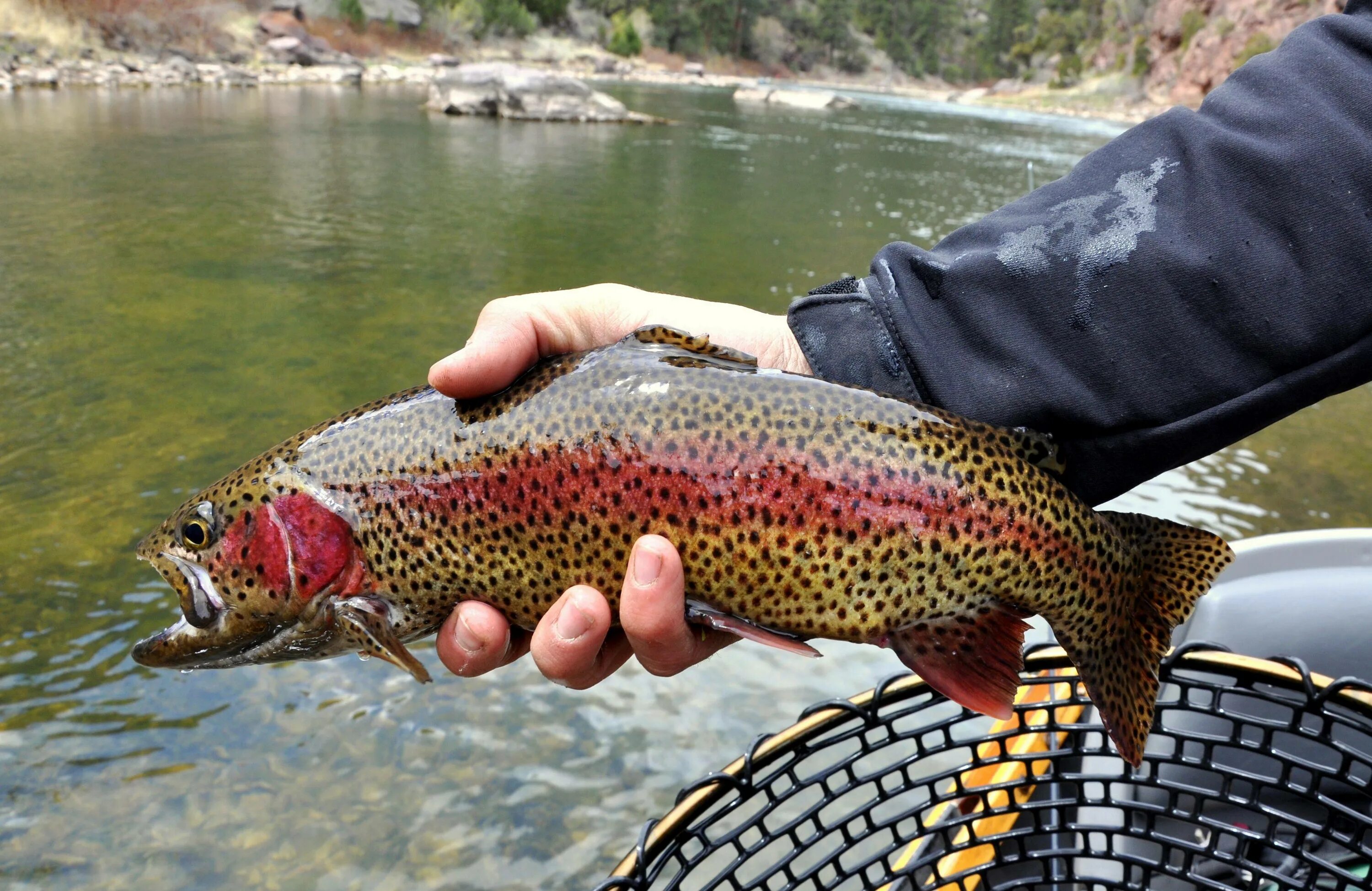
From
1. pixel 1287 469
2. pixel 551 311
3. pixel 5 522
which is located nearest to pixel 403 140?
pixel 5 522

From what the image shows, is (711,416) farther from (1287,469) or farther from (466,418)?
(1287,469)

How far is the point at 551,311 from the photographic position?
3.05m

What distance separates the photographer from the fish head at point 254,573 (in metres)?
2.61

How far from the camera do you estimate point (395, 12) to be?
69.1 meters

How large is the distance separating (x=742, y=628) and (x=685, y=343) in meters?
0.74

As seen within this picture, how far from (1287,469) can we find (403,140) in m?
25.1

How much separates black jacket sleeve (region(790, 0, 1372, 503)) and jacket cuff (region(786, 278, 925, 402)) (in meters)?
0.01

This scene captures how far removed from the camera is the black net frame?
2.48 meters

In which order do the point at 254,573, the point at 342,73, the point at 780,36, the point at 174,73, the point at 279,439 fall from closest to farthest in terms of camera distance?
the point at 254,573 < the point at 279,439 < the point at 174,73 < the point at 342,73 < the point at 780,36

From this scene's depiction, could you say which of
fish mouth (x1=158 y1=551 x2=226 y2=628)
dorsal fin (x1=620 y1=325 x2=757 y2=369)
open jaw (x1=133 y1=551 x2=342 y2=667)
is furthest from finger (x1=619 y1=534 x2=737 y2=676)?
fish mouth (x1=158 y1=551 x2=226 y2=628)

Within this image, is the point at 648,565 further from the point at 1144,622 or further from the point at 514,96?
the point at 514,96

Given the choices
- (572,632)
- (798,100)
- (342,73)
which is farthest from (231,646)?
(798,100)

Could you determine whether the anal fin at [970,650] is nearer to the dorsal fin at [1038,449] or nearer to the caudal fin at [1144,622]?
the caudal fin at [1144,622]

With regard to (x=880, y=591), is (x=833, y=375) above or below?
above
